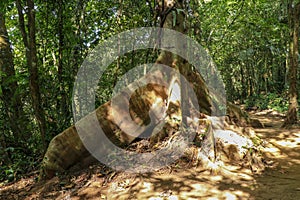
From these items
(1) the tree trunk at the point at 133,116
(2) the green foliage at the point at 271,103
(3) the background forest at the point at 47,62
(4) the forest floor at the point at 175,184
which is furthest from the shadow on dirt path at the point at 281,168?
(2) the green foliage at the point at 271,103

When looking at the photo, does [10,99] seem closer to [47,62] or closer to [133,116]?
[47,62]

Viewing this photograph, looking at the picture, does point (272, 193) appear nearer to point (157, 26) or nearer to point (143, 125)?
point (143, 125)

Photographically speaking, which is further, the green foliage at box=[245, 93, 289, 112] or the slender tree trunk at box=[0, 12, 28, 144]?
the green foliage at box=[245, 93, 289, 112]

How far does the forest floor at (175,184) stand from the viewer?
3604 millimetres

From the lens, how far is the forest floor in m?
3.60

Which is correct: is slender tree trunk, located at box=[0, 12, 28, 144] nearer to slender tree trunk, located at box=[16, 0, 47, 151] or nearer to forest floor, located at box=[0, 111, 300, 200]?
slender tree trunk, located at box=[16, 0, 47, 151]

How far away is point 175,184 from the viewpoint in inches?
152

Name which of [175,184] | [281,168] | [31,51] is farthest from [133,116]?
[281,168]

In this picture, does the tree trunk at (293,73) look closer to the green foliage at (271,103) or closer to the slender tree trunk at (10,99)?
the green foliage at (271,103)

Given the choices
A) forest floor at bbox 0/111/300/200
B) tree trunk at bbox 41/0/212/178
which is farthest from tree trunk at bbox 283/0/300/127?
tree trunk at bbox 41/0/212/178

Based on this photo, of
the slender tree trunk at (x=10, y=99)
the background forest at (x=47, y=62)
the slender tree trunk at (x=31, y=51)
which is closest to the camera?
the slender tree trunk at (x=31, y=51)

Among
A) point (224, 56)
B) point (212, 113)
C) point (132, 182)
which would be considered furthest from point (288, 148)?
point (224, 56)

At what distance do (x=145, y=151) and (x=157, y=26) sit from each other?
2.93 m

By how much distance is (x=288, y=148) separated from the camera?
5.61m
